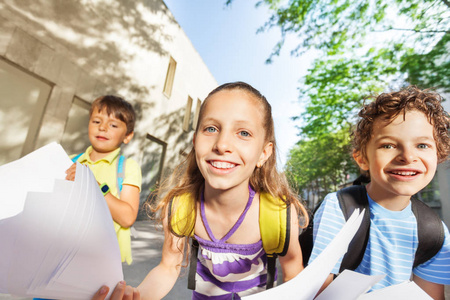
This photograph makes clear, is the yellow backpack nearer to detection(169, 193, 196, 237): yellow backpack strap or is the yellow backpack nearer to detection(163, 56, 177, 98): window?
detection(169, 193, 196, 237): yellow backpack strap

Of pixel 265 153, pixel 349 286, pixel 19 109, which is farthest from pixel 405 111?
pixel 19 109

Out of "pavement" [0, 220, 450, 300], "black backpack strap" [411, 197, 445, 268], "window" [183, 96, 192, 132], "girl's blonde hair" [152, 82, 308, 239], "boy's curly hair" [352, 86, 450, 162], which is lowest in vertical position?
"pavement" [0, 220, 450, 300]

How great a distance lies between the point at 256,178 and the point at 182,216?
560 mm

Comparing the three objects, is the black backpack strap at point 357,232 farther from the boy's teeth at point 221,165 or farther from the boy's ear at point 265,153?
the boy's teeth at point 221,165

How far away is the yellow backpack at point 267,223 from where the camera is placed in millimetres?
1289

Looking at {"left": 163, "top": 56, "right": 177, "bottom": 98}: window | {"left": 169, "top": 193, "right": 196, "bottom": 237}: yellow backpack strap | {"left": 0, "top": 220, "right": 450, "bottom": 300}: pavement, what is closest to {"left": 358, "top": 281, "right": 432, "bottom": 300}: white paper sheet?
{"left": 169, "top": 193, "right": 196, "bottom": 237}: yellow backpack strap

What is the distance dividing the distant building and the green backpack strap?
6.31ft

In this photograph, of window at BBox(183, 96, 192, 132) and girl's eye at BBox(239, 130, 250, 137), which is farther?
window at BBox(183, 96, 192, 132)

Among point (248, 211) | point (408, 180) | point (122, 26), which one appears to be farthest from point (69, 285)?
point (122, 26)

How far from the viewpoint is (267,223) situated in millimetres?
1333

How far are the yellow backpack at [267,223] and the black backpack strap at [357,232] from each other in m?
0.29

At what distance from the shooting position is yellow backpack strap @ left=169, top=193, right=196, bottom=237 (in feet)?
4.62

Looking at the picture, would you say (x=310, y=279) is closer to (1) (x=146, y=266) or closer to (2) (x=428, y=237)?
(2) (x=428, y=237)

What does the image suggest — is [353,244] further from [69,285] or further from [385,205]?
[69,285]
